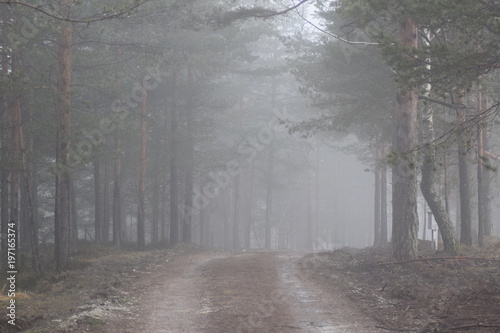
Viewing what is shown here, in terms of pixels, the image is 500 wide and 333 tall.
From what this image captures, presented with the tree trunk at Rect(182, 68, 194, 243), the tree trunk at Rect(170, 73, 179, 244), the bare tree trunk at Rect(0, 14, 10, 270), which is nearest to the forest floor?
the bare tree trunk at Rect(0, 14, 10, 270)

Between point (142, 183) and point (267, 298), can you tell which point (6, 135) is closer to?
point (142, 183)

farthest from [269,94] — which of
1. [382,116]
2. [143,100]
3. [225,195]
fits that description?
[382,116]

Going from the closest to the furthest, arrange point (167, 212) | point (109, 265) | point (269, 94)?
point (109, 265), point (167, 212), point (269, 94)

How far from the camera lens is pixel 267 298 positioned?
1077cm

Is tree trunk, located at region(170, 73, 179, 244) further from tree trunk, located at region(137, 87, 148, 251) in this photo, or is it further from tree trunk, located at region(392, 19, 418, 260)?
tree trunk, located at region(392, 19, 418, 260)

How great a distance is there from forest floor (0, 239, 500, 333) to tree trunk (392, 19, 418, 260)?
761mm

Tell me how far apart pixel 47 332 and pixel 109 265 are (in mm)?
8494

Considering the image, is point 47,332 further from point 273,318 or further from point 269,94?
point 269,94

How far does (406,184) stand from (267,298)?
238 inches

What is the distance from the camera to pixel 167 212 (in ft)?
131

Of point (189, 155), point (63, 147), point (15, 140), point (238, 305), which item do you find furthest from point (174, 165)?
point (238, 305)

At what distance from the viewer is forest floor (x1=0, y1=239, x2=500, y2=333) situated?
8398 millimetres

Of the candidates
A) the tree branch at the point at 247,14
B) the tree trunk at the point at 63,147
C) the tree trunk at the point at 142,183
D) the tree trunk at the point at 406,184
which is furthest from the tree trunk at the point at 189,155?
the tree trunk at the point at 406,184

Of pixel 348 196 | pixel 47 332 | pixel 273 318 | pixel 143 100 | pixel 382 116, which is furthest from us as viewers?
pixel 348 196
